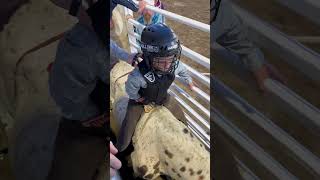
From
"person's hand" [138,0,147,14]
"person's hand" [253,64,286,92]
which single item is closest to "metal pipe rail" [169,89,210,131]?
"person's hand" [138,0,147,14]

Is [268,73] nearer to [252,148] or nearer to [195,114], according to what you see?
[252,148]

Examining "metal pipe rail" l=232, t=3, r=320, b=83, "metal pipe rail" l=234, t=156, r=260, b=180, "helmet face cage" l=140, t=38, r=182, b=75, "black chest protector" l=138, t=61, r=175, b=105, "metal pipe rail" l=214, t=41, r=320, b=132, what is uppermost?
"metal pipe rail" l=232, t=3, r=320, b=83

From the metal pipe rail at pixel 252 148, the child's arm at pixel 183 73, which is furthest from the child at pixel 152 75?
the metal pipe rail at pixel 252 148

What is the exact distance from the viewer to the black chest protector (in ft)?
6.60

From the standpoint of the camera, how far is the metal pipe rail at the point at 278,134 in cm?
136

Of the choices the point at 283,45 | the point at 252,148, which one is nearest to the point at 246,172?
the point at 252,148

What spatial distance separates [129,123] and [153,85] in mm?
238

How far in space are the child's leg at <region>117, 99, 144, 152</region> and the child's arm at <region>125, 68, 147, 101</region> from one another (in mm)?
41

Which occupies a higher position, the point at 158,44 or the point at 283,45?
the point at 283,45

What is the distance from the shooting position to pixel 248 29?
1331 mm

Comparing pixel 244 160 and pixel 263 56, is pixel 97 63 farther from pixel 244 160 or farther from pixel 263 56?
pixel 244 160

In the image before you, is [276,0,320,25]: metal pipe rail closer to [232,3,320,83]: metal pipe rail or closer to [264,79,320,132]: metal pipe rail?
[232,3,320,83]: metal pipe rail

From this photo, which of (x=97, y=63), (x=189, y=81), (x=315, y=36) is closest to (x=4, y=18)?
(x=97, y=63)

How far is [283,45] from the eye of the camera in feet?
4.26
